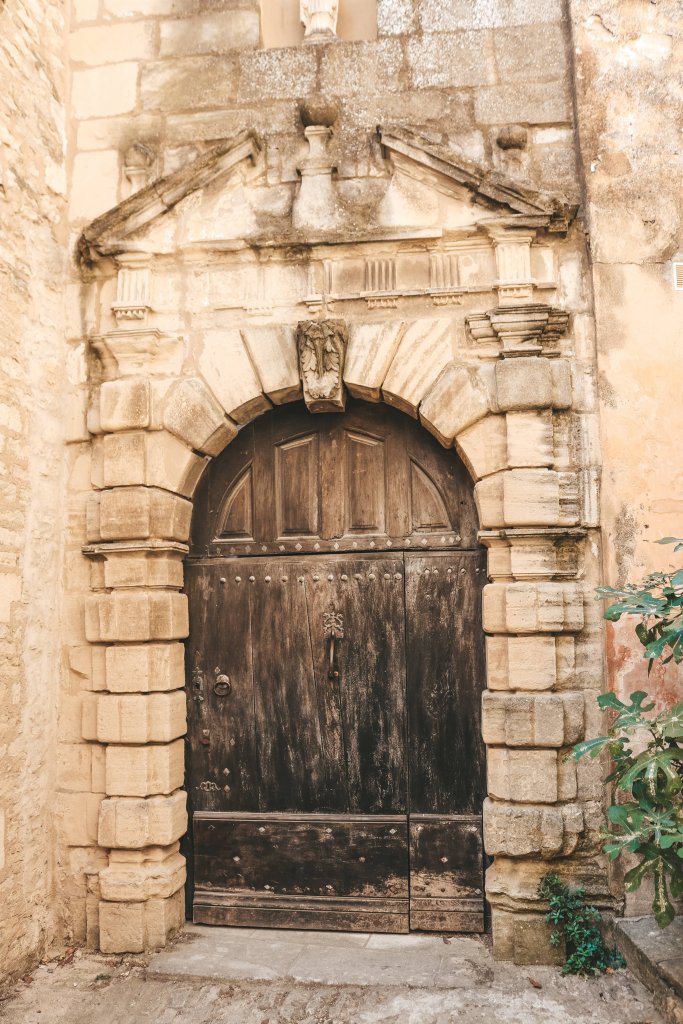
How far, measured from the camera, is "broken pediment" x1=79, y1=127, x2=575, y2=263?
3805mm

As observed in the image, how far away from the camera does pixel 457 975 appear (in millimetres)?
3402

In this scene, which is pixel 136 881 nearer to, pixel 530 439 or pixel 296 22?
pixel 530 439

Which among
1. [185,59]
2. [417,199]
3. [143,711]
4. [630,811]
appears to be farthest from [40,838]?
[185,59]

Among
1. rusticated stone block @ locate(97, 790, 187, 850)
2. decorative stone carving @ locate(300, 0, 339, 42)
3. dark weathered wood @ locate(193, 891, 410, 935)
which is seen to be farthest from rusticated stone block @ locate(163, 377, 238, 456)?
dark weathered wood @ locate(193, 891, 410, 935)

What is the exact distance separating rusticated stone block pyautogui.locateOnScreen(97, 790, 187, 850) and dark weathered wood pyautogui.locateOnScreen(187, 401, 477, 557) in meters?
1.17

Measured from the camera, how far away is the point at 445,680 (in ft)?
12.8

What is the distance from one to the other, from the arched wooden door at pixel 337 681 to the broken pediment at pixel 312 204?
0.85 m

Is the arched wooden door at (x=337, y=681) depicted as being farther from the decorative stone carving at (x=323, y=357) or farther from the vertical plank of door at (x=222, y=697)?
the decorative stone carving at (x=323, y=357)

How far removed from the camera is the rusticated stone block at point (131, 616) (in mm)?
3814

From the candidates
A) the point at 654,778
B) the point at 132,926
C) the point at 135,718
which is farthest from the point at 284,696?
the point at 654,778

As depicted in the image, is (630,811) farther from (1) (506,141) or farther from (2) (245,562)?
(1) (506,141)

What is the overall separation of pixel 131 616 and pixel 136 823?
2.97 ft

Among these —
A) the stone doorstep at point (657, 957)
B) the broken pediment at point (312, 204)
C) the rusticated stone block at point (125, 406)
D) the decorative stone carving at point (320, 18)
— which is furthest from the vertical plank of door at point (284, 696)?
the decorative stone carving at point (320, 18)

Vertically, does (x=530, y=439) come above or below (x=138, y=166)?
below
